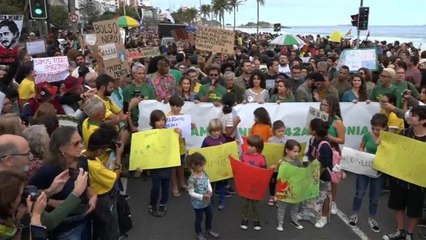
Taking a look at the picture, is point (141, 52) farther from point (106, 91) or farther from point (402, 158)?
point (402, 158)

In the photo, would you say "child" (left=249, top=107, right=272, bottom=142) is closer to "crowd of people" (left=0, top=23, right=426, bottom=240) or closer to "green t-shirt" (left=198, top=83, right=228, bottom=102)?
"crowd of people" (left=0, top=23, right=426, bottom=240)

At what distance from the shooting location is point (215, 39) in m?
9.46

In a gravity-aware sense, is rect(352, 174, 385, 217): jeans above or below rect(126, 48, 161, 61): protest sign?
below

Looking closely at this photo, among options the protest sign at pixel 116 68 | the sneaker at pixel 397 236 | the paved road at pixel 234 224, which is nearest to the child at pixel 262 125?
the paved road at pixel 234 224

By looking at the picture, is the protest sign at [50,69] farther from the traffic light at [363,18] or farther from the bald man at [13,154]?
the traffic light at [363,18]

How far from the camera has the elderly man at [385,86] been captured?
283 inches

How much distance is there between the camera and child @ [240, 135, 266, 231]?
5176mm

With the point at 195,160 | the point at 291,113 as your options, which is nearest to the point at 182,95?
the point at 291,113

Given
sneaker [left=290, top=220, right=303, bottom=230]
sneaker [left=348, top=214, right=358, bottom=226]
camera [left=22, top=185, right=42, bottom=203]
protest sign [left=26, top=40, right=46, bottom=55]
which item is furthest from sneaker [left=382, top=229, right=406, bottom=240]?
protest sign [left=26, top=40, right=46, bottom=55]

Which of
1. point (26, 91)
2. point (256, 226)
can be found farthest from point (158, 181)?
point (26, 91)

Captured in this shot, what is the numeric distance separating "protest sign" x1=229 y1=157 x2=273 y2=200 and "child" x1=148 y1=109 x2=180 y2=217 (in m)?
1.02

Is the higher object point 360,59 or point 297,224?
point 360,59

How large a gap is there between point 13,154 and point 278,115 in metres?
4.90

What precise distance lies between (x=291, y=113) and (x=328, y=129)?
6.04 feet
